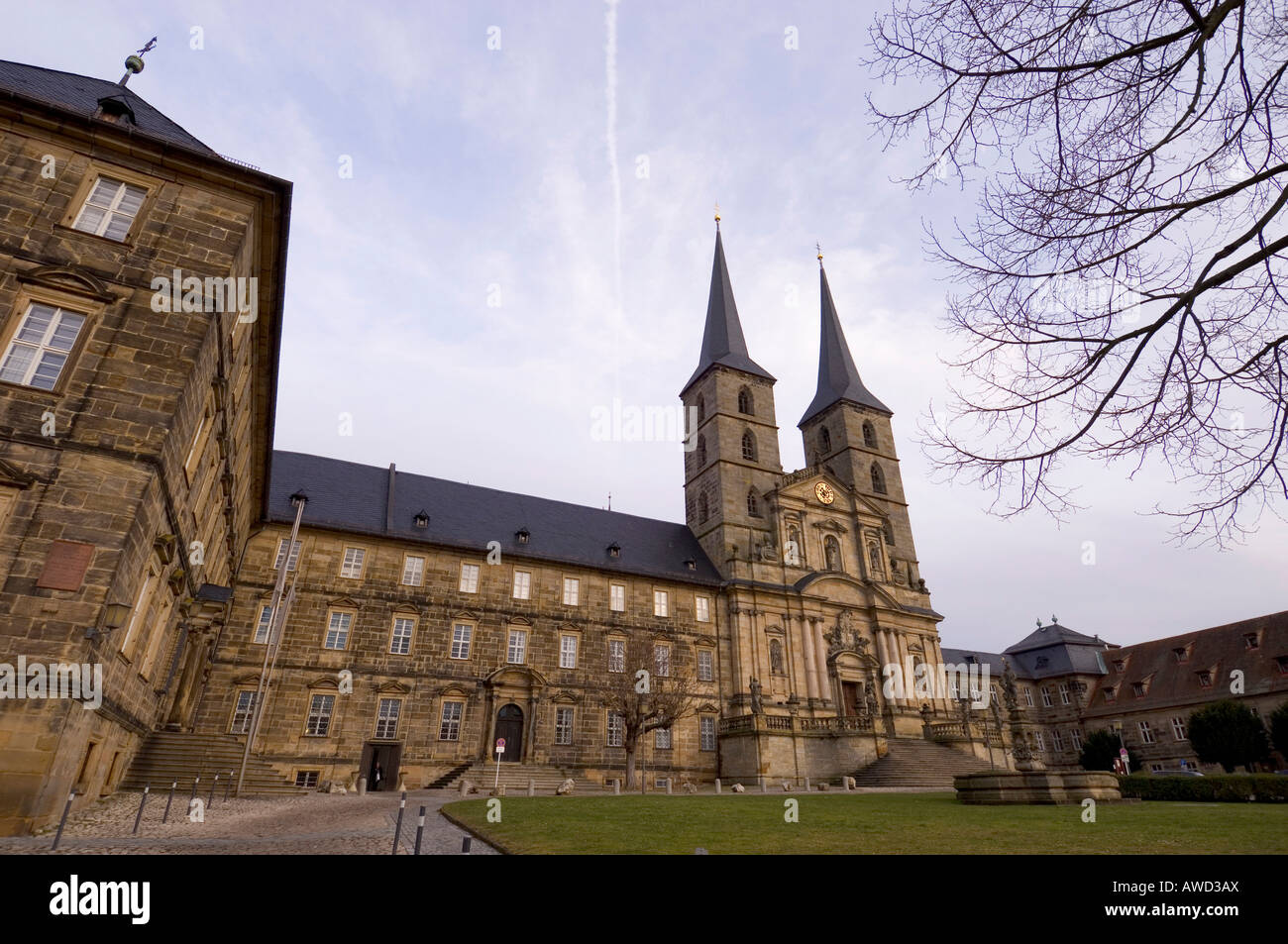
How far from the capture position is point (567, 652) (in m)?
32.7

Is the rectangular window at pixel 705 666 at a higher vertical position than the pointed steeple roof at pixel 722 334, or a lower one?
lower

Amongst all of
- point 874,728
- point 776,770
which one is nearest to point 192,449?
point 776,770

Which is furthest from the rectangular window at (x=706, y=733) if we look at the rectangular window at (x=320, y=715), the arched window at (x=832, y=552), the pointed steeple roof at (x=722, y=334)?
the pointed steeple roof at (x=722, y=334)

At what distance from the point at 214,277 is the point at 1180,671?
5966cm

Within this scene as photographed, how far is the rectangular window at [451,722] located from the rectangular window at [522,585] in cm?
573

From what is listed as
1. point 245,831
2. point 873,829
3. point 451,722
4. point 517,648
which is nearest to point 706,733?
point 517,648

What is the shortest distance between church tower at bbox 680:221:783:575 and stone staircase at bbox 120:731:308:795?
2529cm

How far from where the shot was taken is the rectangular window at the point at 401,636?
95.9 ft

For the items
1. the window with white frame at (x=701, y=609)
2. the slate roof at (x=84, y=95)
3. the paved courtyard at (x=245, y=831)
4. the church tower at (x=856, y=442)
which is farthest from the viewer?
the church tower at (x=856, y=442)

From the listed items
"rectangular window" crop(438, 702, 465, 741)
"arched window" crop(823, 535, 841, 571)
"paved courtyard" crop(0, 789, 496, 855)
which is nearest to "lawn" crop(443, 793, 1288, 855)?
"paved courtyard" crop(0, 789, 496, 855)

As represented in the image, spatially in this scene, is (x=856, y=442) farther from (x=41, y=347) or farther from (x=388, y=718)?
(x=41, y=347)

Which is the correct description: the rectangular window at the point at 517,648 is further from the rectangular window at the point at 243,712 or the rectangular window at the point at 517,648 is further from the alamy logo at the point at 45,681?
the alamy logo at the point at 45,681

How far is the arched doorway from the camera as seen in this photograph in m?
29.6

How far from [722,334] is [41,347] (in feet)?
142
